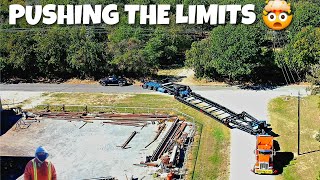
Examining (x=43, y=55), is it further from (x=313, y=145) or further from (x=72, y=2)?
(x=313, y=145)

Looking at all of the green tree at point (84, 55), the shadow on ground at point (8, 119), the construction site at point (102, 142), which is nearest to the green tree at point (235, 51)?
the construction site at point (102, 142)

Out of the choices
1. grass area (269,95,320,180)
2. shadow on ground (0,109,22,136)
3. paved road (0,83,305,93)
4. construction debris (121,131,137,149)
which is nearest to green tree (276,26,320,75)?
paved road (0,83,305,93)

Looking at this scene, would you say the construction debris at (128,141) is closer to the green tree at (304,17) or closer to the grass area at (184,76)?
the grass area at (184,76)

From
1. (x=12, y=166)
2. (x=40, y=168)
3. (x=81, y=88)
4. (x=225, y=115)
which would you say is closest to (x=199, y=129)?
(x=225, y=115)

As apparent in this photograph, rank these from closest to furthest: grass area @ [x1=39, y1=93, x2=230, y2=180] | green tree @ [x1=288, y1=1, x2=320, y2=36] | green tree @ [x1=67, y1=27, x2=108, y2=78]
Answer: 1. grass area @ [x1=39, y1=93, x2=230, y2=180]
2. green tree @ [x1=67, y1=27, x2=108, y2=78]
3. green tree @ [x1=288, y1=1, x2=320, y2=36]

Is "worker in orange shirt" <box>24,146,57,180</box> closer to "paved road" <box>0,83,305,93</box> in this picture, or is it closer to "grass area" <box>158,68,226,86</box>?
"paved road" <box>0,83,305,93</box>
